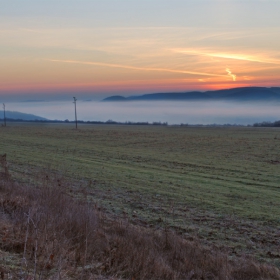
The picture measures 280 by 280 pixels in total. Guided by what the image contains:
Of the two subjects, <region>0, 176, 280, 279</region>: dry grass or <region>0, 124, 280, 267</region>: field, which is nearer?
<region>0, 176, 280, 279</region>: dry grass

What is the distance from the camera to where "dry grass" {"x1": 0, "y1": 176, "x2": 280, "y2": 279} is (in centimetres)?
554

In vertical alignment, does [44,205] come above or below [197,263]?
above

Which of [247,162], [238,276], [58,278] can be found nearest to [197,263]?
[238,276]

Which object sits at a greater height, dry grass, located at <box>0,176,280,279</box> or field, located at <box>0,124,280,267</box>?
dry grass, located at <box>0,176,280,279</box>

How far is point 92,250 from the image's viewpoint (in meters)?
6.83

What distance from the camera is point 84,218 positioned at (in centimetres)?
812

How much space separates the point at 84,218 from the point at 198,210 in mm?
6858

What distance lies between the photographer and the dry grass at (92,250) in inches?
218

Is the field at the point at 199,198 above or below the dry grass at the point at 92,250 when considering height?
below

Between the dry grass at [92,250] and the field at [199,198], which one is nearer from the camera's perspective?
the dry grass at [92,250]

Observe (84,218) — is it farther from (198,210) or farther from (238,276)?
(198,210)

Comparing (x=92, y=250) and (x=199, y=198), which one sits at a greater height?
(x=92, y=250)

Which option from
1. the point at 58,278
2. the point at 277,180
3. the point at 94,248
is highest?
the point at 58,278

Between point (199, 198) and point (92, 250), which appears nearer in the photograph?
point (92, 250)
